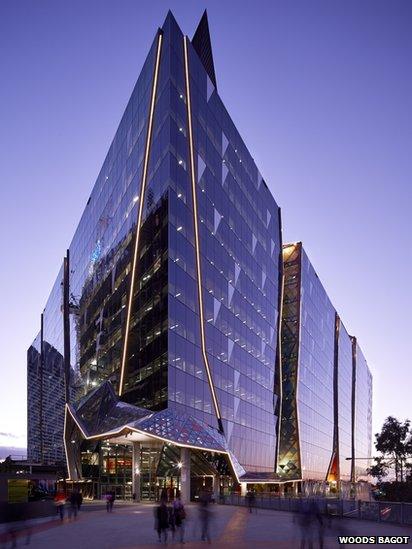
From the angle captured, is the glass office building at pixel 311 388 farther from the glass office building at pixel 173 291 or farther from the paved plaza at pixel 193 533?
the paved plaza at pixel 193 533

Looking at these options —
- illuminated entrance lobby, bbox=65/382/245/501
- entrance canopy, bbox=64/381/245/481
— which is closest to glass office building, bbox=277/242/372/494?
illuminated entrance lobby, bbox=65/382/245/501

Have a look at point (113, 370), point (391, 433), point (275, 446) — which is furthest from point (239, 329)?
point (391, 433)

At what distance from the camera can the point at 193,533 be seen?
1000 inches

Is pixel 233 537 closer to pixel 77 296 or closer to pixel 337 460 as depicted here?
pixel 77 296

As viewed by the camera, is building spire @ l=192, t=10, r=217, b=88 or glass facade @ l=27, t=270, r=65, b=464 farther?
glass facade @ l=27, t=270, r=65, b=464

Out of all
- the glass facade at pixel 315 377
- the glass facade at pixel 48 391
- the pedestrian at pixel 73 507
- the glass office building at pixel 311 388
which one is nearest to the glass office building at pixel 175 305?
the pedestrian at pixel 73 507

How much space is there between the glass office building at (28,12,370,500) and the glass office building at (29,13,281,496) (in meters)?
0.18

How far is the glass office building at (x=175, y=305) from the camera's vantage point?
177 feet

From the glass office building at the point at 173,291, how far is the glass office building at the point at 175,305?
18 cm

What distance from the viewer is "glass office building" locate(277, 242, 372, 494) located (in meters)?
101

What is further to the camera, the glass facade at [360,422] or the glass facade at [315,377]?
the glass facade at [360,422]

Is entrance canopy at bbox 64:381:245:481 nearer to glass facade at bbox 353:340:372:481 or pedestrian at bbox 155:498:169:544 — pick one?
pedestrian at bbox 155:498:169:544

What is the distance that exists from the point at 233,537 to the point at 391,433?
69254 mm

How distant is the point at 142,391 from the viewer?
54812 millimetres
